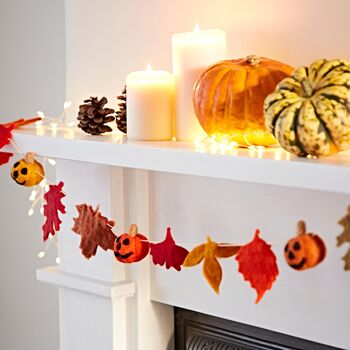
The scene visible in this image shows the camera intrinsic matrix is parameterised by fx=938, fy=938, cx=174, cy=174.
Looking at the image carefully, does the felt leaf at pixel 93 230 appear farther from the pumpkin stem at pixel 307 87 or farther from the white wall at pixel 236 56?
the pumpkin stem at pixel 307 87

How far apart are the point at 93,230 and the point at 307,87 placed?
0.54m

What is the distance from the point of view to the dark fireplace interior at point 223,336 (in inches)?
62.8

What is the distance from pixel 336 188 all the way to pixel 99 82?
81cm

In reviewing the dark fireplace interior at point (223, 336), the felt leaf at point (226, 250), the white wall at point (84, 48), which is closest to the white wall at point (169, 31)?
the white wall at point (84, 48)

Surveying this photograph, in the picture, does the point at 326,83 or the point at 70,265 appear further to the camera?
the point at 70,265

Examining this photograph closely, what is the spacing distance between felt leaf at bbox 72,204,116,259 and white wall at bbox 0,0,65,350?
673 mm

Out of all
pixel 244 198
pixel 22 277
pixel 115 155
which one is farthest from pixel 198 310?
pixel 22 277

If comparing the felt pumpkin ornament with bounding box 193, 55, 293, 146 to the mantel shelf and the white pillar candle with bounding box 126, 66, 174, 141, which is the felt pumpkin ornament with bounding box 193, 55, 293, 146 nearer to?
the mantel shelf

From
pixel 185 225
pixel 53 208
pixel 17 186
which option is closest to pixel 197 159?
pixel 185 225

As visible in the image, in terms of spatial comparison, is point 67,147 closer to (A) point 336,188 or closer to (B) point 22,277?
(A) point 336,188

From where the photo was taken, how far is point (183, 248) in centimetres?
150

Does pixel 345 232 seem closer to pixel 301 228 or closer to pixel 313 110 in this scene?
pixel 301 228

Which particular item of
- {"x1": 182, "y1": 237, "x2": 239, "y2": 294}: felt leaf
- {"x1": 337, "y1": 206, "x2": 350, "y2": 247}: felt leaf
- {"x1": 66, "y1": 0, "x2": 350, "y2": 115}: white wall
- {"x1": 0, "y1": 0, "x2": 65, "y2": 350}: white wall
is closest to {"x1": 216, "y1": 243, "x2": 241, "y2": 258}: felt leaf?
{"x1": 182, "y1": 237, "x2": 239, "y2": 294}: felt leaf

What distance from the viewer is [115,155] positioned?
4.98ft
